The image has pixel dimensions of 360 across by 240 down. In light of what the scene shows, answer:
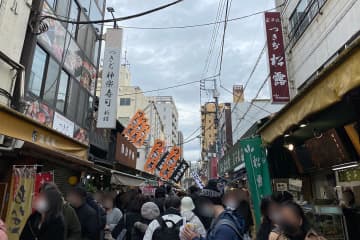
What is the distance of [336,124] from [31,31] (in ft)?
30.5

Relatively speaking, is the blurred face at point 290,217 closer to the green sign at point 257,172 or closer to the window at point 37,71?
the green sign at point 257,172

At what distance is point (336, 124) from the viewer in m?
6.65

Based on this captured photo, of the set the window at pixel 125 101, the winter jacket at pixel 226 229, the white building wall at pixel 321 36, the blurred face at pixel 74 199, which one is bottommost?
the winter jacket at pixel 226 229

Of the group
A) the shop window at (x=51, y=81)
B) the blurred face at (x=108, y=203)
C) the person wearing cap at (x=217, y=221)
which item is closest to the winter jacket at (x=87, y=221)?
the blurred face at (x=108, y=203)

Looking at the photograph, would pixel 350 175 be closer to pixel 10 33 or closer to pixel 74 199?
pixel 74 199

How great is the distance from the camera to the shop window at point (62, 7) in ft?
37.8

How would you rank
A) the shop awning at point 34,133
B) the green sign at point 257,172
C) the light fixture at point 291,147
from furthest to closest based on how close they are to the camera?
the light fixture at point 291,147 → the green sign at point 257,172 → the shop awning at point 34,133

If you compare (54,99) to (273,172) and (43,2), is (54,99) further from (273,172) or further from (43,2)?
(273,172)

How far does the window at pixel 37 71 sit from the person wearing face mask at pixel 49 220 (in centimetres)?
685

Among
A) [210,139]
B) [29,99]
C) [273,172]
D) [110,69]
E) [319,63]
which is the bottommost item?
[273,172]

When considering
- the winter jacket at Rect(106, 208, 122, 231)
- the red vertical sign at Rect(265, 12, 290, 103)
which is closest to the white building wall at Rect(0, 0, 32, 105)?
the winter jacket at Rect(106, 208, 122, 231)

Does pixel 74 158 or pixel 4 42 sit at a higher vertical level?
pixel 4 42

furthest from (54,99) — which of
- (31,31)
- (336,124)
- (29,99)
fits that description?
(336,124)

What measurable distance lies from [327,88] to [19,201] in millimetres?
6416
